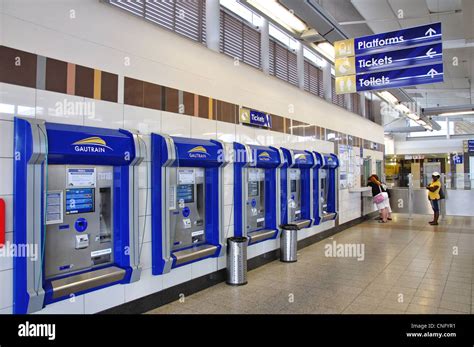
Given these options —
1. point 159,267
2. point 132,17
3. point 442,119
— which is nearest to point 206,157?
point 159,267

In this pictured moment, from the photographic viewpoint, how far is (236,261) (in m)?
4.39

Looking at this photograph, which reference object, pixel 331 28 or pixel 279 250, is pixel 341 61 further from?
pixel 279 250

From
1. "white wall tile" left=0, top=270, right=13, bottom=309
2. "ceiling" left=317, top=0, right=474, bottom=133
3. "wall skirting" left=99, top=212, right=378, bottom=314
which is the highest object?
"ceiling" left=317, top=0, right=474, bottom=133

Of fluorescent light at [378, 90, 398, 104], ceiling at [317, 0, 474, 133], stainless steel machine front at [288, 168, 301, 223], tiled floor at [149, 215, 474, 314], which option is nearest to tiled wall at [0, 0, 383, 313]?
tiled floor at [149, 215, 474, 314]

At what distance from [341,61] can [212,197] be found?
282cm

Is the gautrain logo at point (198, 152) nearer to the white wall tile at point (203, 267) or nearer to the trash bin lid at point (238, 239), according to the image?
the trash bin lid at point (238, 239)

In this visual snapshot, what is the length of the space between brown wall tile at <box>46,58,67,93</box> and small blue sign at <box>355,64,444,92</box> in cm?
399

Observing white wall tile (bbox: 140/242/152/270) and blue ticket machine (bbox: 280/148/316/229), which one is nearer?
white wall tile (bbox: 140/242/152/270)

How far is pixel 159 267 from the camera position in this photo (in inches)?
139

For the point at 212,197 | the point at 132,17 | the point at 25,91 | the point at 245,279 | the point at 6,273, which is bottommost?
the point at 245,279

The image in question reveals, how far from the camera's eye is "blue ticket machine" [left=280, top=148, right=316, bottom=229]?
5.74 meters

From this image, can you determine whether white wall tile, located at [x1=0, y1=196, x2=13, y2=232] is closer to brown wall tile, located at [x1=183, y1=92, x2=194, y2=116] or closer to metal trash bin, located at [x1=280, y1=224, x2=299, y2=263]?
brown wall tile, located at [x1=183, y1=92, x2=194, y2=116]

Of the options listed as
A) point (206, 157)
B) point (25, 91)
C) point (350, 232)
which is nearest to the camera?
point (25, 91)

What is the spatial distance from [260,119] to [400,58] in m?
2.09
